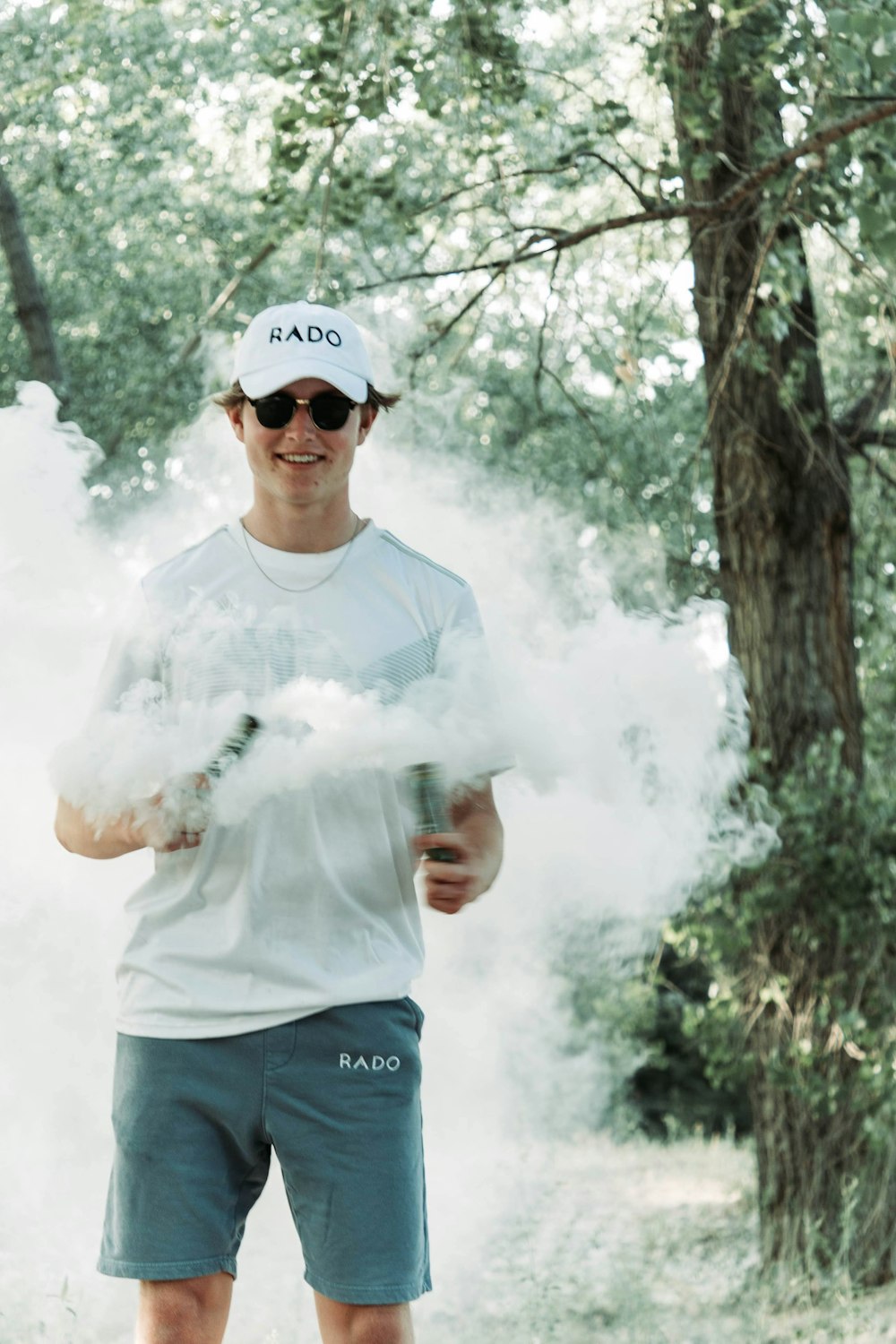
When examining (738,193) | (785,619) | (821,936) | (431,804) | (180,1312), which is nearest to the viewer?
(180,1312)

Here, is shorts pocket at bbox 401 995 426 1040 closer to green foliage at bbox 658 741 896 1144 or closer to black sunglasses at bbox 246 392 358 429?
black sunglasses at bbox 246 392 358 429

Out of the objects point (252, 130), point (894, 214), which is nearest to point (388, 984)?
point (894, 214)

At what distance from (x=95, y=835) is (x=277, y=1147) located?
1.61ft

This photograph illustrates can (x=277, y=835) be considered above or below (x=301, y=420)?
below

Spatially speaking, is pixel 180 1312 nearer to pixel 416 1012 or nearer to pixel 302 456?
pixel 416 1012

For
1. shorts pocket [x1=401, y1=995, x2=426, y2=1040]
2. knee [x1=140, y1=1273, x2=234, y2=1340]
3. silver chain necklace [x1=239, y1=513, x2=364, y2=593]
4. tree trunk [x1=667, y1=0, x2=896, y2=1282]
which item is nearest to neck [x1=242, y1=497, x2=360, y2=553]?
silver chain necklace [x1=239, y1=513, x2=364, y2=593]

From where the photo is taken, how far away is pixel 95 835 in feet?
6.38

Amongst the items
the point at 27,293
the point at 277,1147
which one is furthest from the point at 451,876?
the point at 27,293

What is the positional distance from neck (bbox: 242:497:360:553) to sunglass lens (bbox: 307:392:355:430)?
117 millimetres

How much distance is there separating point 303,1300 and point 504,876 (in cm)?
173

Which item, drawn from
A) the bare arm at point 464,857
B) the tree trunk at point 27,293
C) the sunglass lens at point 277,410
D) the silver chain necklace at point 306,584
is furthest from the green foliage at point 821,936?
the tree trunk at point 27,293

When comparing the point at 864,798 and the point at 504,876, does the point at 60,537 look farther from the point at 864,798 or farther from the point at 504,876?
the point at 864,798

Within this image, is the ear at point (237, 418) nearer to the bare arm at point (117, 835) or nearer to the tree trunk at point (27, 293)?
the bare arm at point (117, 835)

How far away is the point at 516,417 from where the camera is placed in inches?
283
